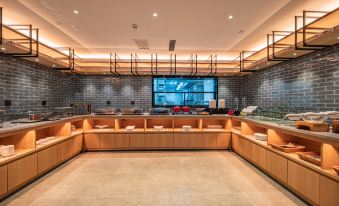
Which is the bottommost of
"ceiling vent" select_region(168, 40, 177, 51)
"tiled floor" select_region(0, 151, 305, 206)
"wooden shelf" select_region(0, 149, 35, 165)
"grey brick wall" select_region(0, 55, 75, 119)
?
"tiled floor" select_region(0, 151, 305, 206)

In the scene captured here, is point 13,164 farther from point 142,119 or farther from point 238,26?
point 238,26

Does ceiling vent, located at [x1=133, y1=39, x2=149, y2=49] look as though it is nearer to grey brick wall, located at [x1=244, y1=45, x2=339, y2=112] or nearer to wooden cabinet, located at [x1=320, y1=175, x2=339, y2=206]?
grey brick wall, located at [x1=244, y1=45, x2=339, y2=112]

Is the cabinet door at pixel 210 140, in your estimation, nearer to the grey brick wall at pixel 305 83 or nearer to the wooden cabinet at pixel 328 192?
the grey brick wall at pixel 305 83

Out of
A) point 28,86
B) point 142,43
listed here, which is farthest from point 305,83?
point 28,86

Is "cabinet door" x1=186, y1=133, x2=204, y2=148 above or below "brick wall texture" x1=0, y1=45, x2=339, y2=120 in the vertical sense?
below

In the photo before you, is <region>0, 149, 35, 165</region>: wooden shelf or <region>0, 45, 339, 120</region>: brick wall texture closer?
<region>0, 149, 35, 165</region>: wooden shelf

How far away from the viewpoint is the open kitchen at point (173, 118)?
3.39 meters

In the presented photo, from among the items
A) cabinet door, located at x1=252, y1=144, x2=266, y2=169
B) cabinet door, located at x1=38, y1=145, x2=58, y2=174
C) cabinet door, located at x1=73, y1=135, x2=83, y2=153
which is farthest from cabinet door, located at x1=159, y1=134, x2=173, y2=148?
cabinet door, located at x1=38, y1=145, x2=58, y2=174

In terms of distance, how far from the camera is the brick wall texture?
4.36 m

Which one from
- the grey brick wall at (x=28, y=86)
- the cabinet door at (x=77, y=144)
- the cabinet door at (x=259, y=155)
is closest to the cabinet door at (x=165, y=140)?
the cabinet door at (x=77, y=144)

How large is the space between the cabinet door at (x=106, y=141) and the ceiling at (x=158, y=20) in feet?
8.72

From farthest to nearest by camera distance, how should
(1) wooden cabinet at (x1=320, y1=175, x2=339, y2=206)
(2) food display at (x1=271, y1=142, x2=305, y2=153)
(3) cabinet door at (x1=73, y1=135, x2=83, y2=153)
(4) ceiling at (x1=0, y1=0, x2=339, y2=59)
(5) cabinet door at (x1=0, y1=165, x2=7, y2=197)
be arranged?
1. (3) cabinet door at (x1=73, y1=135, x2=83, y2=153)
2. (2) food display at (x1=271, y1=142, x2=305, y2=153)
3. (4) ceiling at (x1=0, y1=0, x2=339, y2=59)
4. (5) cabinet door at (x1=0, y1=165, x2=7, y2=197)
5. (1) wooden cabinet at (x1=320, y1=175, x2=339, y2=206)

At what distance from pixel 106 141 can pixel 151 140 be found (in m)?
1.33

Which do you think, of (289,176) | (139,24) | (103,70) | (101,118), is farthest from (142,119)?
(289,176)
